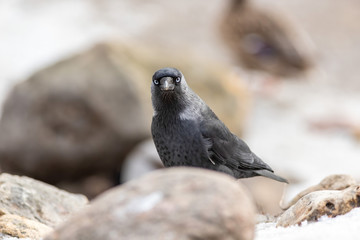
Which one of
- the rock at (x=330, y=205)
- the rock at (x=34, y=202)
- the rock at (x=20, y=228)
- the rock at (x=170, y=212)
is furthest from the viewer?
the rock at (x=34, y=202)

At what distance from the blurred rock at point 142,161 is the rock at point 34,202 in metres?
3.92

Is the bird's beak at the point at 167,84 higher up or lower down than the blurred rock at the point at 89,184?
higher up

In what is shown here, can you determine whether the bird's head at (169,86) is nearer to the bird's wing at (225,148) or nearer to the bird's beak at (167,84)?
the bird's beak at (167,84)

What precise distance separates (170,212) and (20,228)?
62.5 inches

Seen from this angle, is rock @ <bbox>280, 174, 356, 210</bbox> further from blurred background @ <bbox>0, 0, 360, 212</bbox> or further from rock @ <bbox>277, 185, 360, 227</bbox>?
blurred background @ <bbox>0, 0, 360, 212</bbox>

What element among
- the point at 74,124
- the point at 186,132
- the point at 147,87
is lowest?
the point at 186,132

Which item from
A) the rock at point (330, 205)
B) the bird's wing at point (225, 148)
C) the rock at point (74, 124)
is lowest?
the rock at point (330, 205)

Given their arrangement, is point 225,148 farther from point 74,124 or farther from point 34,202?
point 74,124

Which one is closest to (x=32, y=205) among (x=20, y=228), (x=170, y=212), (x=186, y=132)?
(x=20, y=228)

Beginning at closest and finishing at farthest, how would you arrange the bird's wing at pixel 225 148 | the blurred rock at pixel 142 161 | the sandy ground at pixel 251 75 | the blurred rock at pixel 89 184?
the bird's wing at pixel 225 148 < the blurred rock at pixel 142 161 < the blurred rock at pixel 89 184 < the sandy ground at pixel 251 75

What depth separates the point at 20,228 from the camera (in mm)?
4012

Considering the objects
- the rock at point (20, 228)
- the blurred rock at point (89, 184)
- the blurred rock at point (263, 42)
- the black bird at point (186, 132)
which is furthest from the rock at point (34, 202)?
the blurred rock at point (263, 42)

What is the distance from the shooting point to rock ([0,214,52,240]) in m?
3.96

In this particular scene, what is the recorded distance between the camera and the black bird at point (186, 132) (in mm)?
4086
